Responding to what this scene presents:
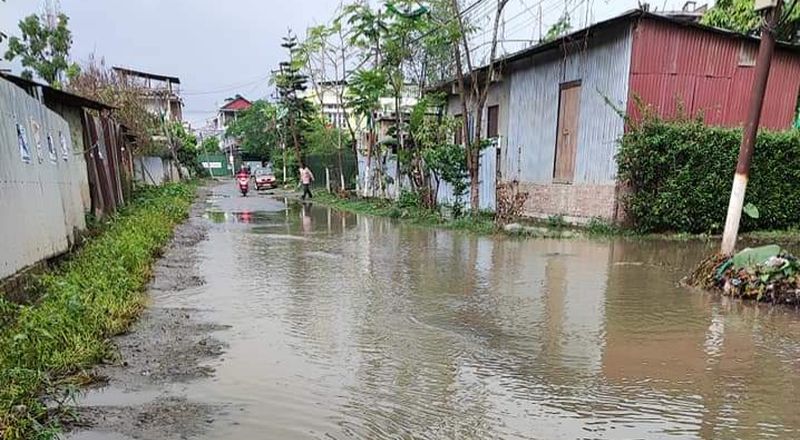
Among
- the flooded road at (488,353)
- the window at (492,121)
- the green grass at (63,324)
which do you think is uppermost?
the window at (492,121)

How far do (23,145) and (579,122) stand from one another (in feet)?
38.2

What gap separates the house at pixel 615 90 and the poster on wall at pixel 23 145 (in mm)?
10874

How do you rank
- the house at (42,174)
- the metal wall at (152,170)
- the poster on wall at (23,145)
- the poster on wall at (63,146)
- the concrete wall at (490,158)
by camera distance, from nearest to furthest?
the house at (42,174), the poster on wall at (23,145), the poster on wall at (63,146), the concrete wall at (490,158), the metal wall at (152,170)

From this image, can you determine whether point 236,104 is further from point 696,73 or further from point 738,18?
point 696,73

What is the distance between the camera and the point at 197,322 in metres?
5.54

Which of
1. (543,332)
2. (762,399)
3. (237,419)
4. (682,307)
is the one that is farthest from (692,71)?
(237,419)

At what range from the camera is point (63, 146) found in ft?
28.6

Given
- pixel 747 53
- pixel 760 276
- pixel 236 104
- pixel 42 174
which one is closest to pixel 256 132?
pixel 236 104

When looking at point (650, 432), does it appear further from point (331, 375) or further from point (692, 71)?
point (692, 71)

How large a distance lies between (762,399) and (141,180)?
2567 cm

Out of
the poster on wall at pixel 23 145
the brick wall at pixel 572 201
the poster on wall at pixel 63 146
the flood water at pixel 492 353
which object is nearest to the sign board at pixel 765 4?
the flood water at pixel 492 353

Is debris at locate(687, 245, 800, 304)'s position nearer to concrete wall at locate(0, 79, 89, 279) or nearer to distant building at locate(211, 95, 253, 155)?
concrete wall at locate(0, 79, 89, 279)

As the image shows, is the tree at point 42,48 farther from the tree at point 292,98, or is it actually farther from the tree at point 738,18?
the tree at point 738,18

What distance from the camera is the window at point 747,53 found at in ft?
41.5
